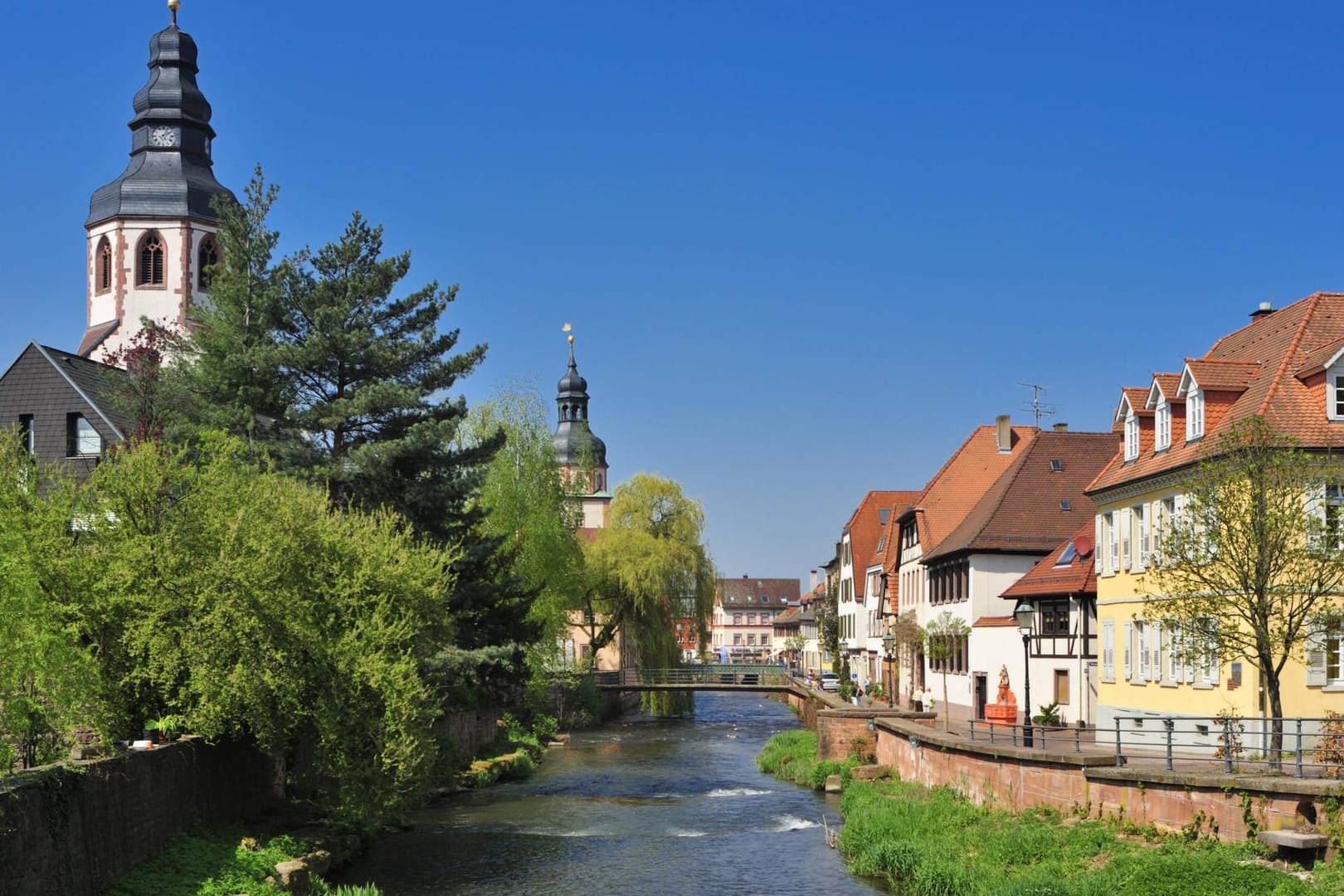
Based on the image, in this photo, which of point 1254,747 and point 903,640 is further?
point 903,640

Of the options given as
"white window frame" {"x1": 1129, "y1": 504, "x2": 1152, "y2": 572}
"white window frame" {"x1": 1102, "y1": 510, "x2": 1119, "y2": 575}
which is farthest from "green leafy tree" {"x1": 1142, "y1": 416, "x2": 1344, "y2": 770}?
"white window frame" {"x1": 1102, "y1": 510, "x2": 1119, "y2": 575}

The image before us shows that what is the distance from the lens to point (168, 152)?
61.1 meters

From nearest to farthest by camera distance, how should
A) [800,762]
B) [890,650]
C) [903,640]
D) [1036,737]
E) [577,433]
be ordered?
1. [1036,737]
2. [800,762]
3. [903,640]
4. [890,650]
5. [577,433]

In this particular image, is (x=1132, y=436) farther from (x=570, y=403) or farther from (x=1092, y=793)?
(x=570, y=403)

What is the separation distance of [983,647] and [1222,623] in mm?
22306

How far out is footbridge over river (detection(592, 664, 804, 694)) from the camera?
73938 millimetres

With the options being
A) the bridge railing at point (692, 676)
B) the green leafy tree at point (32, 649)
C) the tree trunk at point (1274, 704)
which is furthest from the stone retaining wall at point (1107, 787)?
the bridge railing at point (692, 676)

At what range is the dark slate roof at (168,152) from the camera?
194 ft

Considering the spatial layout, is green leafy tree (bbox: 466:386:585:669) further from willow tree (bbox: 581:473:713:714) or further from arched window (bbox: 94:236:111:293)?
arched window (bbox: 94:236:111:293)

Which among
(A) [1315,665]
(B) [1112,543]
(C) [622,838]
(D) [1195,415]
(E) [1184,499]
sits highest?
(D) [1195,415]

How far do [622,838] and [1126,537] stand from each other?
43.6 feet

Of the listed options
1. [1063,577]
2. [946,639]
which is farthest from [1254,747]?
[946,639]

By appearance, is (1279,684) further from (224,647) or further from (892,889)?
(224,647)

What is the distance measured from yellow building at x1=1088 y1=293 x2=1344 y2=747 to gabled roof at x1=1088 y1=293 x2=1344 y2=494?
3 cm
